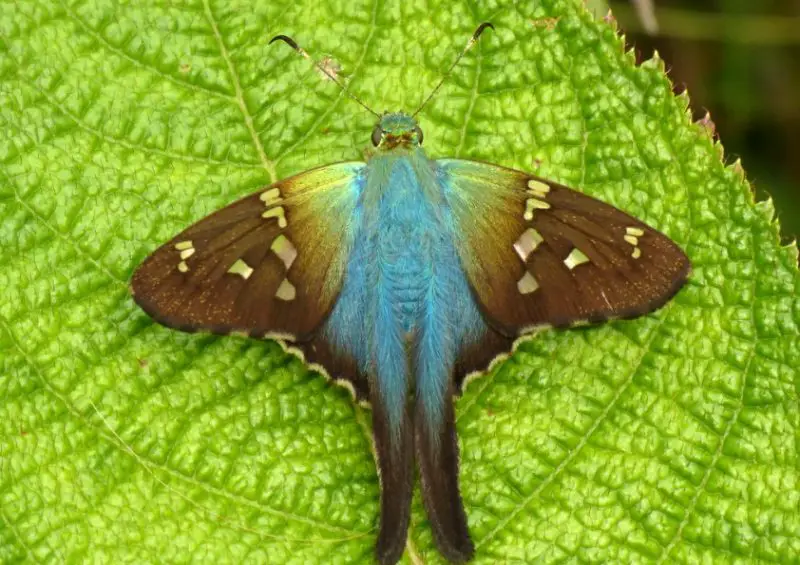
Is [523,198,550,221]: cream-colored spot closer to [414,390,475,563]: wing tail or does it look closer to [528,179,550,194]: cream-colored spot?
[528,179,550,194]: cream-colored spot

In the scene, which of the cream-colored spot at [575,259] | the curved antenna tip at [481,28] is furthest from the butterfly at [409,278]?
the curved antenna tip at [481,28]

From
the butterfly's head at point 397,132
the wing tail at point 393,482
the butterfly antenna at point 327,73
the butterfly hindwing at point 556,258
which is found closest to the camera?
the wing tail at point 393,482

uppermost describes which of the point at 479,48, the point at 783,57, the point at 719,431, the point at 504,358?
the point at 783,57

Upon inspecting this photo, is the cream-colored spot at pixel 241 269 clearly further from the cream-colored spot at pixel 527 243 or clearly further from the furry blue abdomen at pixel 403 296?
the cream-colored spot at pixel 527 243

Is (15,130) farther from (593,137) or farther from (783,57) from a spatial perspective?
(783,57)

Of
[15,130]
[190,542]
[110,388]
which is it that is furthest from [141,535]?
[15,130]

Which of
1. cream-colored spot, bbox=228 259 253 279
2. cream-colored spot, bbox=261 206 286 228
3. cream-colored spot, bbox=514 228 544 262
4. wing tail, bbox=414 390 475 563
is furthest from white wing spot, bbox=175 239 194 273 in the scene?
cream-colored spot, bbox=514 228 544 262

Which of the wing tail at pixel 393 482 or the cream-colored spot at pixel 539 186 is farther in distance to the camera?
the cream-colored spot at pixel 539 186
